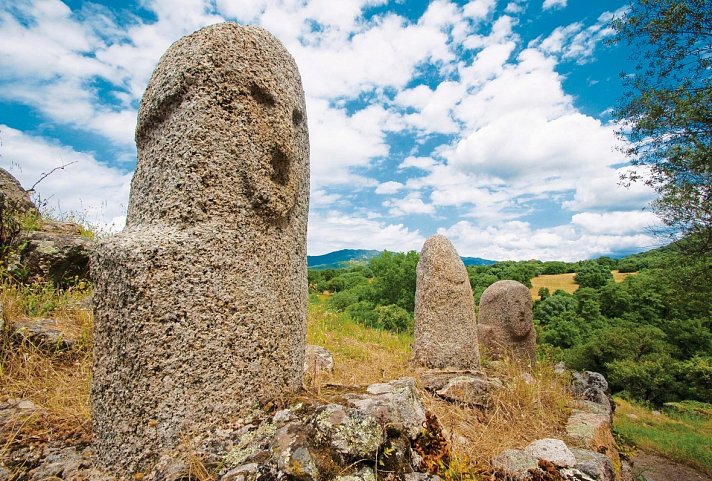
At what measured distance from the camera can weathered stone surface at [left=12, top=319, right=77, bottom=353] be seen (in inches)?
166

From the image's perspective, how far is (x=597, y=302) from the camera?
29.7m

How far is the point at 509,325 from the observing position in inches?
428

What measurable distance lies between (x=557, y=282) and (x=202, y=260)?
43.7 meters

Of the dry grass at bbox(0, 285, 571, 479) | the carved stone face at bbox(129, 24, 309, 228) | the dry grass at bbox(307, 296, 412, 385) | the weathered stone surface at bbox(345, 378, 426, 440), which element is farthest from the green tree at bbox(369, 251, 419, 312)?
the carved stone face at bbox(129, 24, 309, 228)

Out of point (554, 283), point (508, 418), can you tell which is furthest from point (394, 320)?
point (554, 283)

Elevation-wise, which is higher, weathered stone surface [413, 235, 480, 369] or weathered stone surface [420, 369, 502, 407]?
weathered stone surface [413, 235, 480, 369]

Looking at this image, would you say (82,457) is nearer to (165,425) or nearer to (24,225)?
(165,425)

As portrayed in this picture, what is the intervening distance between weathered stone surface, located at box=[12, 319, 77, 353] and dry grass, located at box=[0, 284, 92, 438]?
51mm

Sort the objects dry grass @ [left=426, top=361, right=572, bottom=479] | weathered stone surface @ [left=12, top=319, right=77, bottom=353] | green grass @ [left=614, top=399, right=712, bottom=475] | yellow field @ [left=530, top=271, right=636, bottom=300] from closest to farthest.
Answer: dry grass @ [left=426, top=361, right=572, bottom=479], weathered stone surface @ [left=12, top=319, right=77, bottom=353], green grass @ [left=614, top=399, right=712, bottom=475], yellow field @ [left=530, top=271, right=636, bottom=300]

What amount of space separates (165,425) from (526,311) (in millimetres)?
10444

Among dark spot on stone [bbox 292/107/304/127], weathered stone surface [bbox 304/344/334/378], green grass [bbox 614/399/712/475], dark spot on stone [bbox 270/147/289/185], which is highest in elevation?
dark spot on stone [bbox 292/107/304/127]

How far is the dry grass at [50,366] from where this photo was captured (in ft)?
9.66

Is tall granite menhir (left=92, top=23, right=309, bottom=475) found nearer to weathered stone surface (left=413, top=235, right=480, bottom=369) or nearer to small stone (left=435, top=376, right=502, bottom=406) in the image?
small stone (left=435, top=376, right=502, bottom=406)

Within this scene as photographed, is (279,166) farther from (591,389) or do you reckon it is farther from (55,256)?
(591,389)
